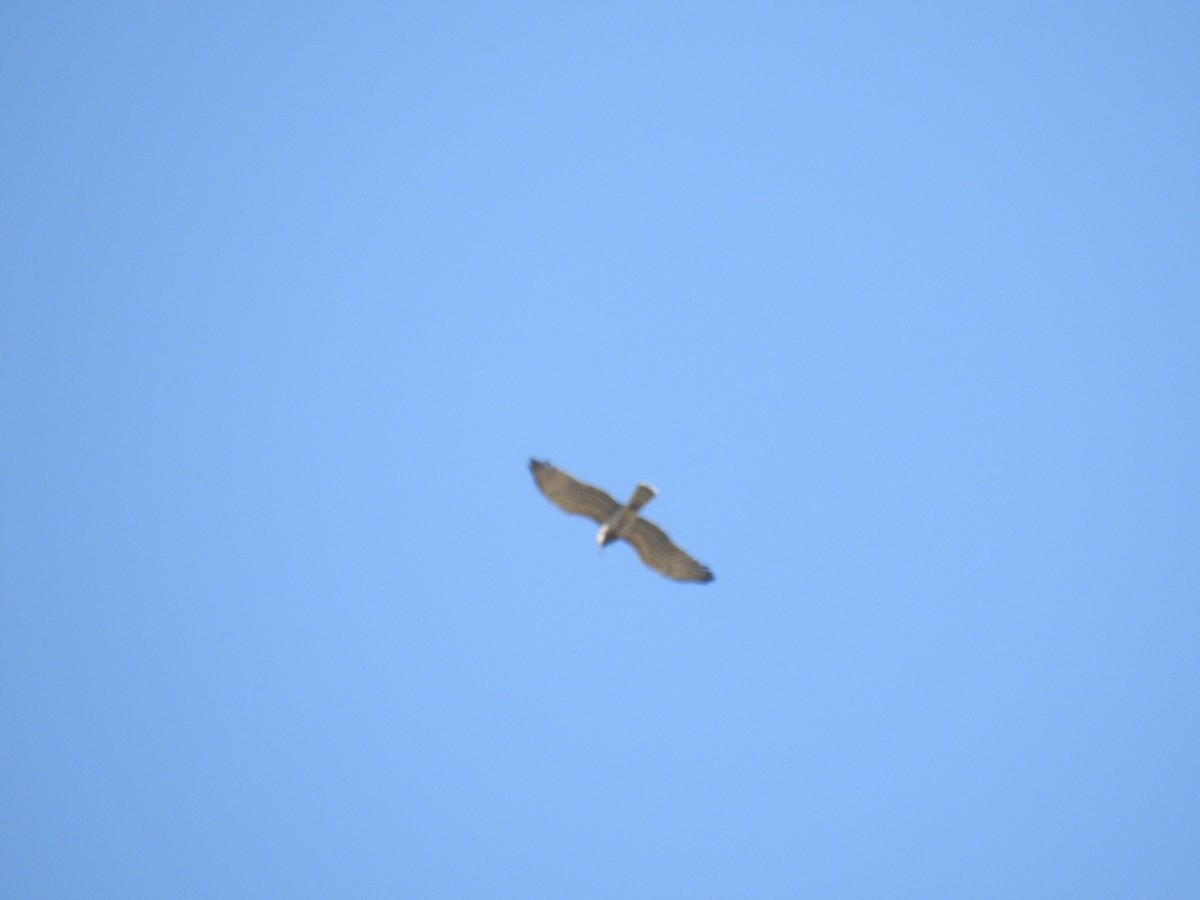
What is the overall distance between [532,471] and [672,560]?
9.37 ft

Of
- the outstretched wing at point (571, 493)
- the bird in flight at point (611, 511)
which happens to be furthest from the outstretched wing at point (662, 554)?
the outstretched wing at point (571, 493)

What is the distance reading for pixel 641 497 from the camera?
671 inches

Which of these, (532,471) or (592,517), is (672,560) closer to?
(592,517)

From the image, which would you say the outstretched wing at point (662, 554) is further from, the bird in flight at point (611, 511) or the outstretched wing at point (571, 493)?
the outstretched wing at point (571, 493)

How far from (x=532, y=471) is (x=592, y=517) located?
1284mm

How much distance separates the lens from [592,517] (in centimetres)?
1802

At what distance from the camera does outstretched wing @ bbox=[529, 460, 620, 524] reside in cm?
1753

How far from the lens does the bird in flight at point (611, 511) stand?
1742 centimetres

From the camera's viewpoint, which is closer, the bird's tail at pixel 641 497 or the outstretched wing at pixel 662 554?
the bird's tail at pixel 641 497

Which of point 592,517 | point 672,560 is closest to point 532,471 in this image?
point 592,517

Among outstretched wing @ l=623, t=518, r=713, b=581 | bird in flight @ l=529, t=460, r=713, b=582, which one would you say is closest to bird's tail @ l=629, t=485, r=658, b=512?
bird in flight @ l=529, t=460, r=713, b=582

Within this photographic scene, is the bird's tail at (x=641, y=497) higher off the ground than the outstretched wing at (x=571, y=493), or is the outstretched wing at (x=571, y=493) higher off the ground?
the bird's tail at (x=641, y=497)

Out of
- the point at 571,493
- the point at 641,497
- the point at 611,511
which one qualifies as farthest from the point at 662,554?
the point at 571,493

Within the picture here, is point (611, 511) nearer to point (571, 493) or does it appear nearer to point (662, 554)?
point (571, 493)
